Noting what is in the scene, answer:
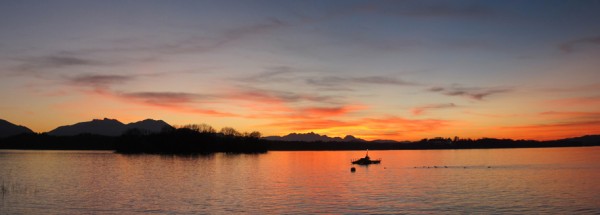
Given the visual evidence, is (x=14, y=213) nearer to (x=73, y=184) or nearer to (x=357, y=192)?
(x=73, y=184)

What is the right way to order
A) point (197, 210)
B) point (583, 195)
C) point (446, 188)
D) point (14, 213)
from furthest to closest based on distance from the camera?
point (446, 188) → point (583, 195) → point (197, 210) → point (14, 213)

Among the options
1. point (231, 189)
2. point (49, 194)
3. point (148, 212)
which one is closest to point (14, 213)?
point (148, 212)

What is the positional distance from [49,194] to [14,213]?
18260mm

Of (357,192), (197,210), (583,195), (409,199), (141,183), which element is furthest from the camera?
(141,183)

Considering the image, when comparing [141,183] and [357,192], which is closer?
[357,192]

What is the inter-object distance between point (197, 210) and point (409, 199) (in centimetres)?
2856

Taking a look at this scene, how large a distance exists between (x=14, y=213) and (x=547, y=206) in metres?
60.8

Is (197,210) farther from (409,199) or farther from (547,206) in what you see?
(547,206)

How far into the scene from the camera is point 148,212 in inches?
2168

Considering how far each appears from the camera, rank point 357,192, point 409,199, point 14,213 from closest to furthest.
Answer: point 14,213 < point 409,199 < point 357,192

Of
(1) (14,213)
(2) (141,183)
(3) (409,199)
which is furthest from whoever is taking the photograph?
(2) (141,183)

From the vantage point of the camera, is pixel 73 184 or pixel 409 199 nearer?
pixel 409 199

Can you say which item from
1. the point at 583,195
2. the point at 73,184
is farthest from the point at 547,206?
the point at 73,184

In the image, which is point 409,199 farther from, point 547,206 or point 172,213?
point 172,213
